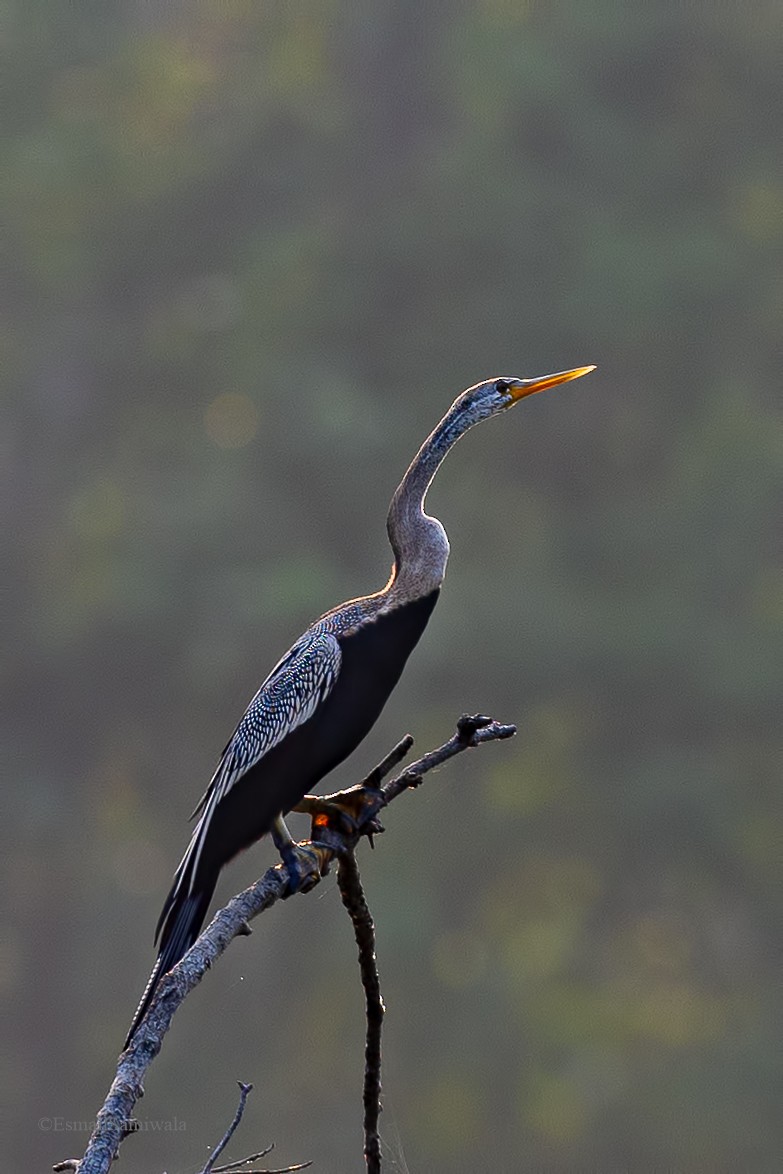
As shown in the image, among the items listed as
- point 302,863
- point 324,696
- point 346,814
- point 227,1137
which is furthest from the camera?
point 324,696

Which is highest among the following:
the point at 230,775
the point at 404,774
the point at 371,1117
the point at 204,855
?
the point at 230,775

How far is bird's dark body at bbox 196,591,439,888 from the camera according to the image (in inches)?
122

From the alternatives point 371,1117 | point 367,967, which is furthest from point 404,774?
point 371,1117

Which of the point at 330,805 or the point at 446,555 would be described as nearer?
the point at 330,805

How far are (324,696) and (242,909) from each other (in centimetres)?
99

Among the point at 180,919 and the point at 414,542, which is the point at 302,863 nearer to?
the point at 180,919

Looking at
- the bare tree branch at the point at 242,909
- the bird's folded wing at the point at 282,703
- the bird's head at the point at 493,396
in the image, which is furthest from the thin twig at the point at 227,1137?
the bird's head at the point at 493,396

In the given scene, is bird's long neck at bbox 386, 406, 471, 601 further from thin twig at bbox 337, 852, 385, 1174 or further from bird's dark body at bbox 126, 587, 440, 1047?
thin twig at bbox 337, 852, 385, 1174

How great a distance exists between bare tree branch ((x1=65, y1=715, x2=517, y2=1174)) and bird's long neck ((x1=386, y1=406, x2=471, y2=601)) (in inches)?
20.1

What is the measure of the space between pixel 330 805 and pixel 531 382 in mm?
1280

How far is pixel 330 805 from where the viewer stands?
2.91 m

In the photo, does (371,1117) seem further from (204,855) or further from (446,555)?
(446,555)

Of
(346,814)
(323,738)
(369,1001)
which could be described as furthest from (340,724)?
(369,1001)

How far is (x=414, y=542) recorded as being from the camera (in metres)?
3.18
